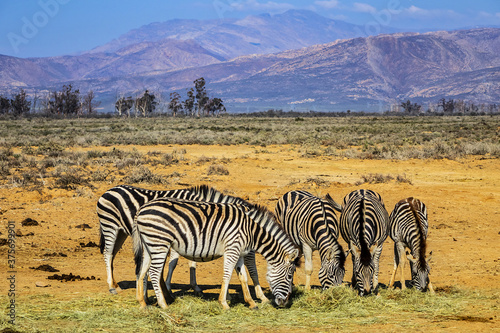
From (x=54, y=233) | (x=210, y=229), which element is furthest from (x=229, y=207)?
(x=54, y=233)

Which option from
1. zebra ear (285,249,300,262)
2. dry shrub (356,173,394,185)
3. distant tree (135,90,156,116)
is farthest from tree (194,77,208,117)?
zebra ear (285,249,300,262)

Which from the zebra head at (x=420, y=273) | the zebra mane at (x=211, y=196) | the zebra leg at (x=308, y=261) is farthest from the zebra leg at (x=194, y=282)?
the zebra head at (x=420, y=273)

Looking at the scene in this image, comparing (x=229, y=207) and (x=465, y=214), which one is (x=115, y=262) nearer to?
(x=229, y=207)

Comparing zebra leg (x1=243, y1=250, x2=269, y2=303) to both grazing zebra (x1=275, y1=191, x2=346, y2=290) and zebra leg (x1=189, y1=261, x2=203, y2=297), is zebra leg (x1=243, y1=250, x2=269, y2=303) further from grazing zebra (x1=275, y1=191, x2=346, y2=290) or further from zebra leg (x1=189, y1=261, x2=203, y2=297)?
zebra leg (x1=189, y1=261, x2=203, y2=297)

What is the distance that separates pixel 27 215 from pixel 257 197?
7.71 meters

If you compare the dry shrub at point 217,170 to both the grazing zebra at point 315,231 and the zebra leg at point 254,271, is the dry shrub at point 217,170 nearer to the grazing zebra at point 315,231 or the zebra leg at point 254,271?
the grazing zebra at point 315,231

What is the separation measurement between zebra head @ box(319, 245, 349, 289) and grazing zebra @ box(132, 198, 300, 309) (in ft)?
2.09

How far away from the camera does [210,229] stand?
834cm

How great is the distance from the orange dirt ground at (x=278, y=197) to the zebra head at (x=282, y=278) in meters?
1.95

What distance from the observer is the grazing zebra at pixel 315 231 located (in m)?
8.70

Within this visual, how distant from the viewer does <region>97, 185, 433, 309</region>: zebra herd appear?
8258 millimetres

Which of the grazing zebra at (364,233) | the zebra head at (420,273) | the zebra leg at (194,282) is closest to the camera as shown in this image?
the grazing zebra at (364,233)

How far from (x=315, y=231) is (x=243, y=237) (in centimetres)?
154

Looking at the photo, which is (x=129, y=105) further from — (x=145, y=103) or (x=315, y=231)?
(x=315, y=231)
